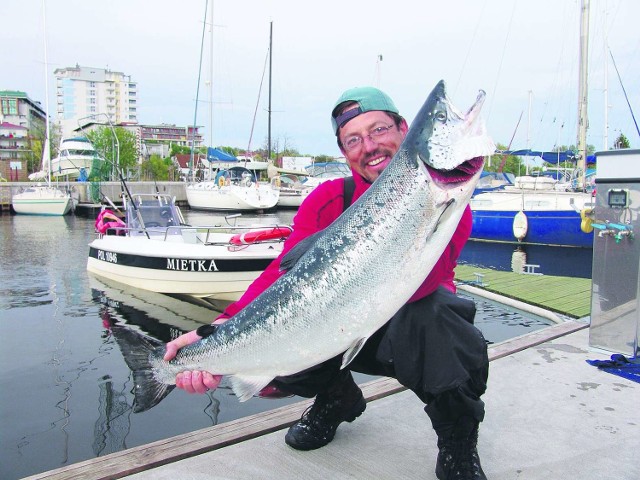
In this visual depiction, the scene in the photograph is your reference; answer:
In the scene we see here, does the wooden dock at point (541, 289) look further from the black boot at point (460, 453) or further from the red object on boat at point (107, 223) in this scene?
the red object on boat at point (107, 223)

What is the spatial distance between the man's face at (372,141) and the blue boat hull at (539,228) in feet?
59.7

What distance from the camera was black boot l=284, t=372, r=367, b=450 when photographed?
120 inches

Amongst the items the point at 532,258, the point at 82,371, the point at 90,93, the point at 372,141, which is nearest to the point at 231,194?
the point at 532,258

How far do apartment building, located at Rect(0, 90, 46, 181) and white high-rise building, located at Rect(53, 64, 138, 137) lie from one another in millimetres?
7190

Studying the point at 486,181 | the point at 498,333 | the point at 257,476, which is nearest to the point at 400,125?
the point at 257,476

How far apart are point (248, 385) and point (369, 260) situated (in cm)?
92

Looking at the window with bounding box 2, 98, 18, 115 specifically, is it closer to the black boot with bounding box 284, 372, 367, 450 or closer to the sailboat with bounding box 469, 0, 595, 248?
the sailboat with bounding box 469, 0, 595, 248

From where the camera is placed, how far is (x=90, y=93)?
134 metres

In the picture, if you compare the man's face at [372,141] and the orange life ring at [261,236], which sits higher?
the man's face at [372,141]

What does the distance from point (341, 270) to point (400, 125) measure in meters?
1.18

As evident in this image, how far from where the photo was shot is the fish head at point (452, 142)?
2.09 metres

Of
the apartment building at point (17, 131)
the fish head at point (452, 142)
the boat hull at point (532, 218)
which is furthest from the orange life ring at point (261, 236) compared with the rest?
the apartment building at point (17, 131)

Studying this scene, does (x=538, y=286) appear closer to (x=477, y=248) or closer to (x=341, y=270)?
(x=341, y=270)

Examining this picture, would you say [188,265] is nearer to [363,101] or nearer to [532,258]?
[363,101]
